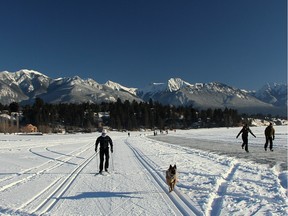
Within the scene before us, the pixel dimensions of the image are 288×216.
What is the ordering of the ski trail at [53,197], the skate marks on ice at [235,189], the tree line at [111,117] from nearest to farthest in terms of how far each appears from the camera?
the skate marks on ice at [235,189] < the ski trail at [53,197] < the tree line at [111,117]

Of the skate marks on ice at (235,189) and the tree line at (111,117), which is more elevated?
the tree line at (111,117)

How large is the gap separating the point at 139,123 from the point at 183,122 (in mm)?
28000

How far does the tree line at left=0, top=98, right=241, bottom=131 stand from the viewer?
158125 millimetres

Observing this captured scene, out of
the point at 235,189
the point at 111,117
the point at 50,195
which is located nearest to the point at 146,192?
the point at 235,189

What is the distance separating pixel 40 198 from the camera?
961cm

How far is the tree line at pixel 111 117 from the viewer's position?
158125 mm

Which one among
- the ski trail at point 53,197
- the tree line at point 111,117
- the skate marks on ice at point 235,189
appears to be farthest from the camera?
the tree line at point 111,117

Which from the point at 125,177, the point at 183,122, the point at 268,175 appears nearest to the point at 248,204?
the point at 268,175

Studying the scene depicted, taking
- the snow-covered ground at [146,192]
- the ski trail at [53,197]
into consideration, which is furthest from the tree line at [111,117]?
the ski trail at [53,197]

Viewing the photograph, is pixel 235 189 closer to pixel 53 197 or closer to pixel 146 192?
pixel 146 192

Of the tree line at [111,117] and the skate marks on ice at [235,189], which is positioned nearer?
the skate marks on ice at [235,189]

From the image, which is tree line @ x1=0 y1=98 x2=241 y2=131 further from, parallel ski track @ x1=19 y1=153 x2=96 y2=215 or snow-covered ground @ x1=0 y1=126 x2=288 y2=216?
parallel ski track @ x1=19 y1=153 x2=96 y2=215

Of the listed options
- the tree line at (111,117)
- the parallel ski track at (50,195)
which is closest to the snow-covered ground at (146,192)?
the parallel ski track at (50,195)

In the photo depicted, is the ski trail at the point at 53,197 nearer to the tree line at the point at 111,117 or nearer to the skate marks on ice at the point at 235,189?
the skate marks on ice at the point at 235,189
